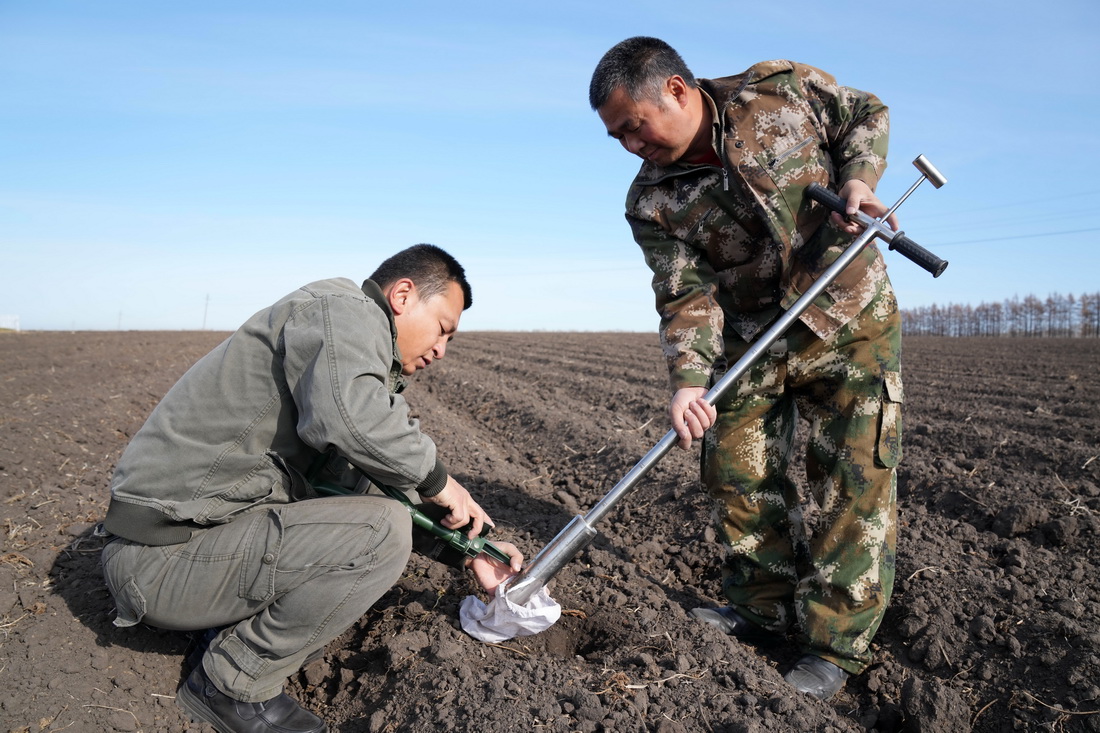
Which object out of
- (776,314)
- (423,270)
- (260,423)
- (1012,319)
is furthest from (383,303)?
(1012,319)

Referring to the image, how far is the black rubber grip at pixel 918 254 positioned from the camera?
2730mm

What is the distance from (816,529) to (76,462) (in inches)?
200

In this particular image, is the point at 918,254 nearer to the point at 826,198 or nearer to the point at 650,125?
the point at 826,198

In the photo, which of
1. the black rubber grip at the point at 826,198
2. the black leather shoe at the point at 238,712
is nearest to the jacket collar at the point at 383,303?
the black leather shoe at the point at 238,712

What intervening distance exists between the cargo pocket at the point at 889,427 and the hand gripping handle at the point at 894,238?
43cm

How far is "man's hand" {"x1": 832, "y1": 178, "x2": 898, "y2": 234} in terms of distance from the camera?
2.78 m

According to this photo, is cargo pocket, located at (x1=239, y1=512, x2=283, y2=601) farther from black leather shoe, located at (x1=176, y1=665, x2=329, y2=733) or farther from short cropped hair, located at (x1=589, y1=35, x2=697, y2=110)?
short cropped hair, located at (x1=589, y1=35, x2=697, y2=110)

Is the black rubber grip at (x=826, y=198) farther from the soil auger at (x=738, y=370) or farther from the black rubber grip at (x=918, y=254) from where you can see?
the black rubber grip at (x=918, y=254)

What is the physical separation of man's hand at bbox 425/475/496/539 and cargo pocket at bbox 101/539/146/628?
97 centimetres

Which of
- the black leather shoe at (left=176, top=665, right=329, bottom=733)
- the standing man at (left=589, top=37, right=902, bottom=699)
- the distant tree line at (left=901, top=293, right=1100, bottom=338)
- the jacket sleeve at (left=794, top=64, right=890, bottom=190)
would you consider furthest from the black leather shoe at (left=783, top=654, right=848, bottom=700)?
the distant tree line at (left=901, top=293, right=1100, bottom=338)

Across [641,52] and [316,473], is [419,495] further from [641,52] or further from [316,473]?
[641,52]

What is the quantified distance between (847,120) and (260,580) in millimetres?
2765

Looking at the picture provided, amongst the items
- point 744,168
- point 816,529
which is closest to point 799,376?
point 816,529

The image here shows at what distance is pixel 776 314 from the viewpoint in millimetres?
3148
